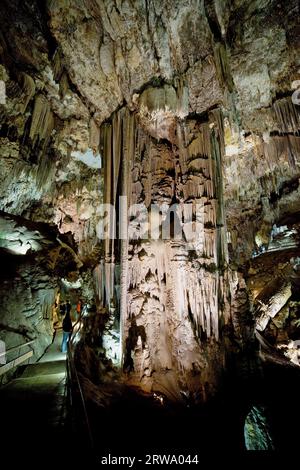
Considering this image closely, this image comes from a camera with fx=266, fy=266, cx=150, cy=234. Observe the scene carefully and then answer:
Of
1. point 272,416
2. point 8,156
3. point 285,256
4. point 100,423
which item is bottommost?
point 272,416

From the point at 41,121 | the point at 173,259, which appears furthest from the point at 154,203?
the point at 41,121

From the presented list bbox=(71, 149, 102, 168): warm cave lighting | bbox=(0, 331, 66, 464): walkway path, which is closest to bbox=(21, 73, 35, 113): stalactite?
bbox=(71, 149, 102, 168): warm cave lighting

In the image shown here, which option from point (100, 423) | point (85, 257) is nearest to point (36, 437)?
point (100, 423)

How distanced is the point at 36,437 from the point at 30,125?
24.6ft

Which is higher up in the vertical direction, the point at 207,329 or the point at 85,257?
the point at 85,257

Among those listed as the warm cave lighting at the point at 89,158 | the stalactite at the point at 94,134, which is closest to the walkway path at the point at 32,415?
the stalactite at the point at 94,134

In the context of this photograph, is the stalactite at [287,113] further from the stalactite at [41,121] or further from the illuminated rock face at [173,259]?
the stalactite at [41,121]

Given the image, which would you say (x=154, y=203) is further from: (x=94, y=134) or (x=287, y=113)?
(x=287, y=113)

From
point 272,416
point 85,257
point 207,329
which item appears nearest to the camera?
point 207,329

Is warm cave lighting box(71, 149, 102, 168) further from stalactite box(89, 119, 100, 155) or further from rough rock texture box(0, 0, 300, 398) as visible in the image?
stalactite box(89, 119, 100, 155)

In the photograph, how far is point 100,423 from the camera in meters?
3.78

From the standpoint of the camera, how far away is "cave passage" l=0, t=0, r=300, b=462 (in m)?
4.70

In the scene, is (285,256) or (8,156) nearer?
(8,156)
